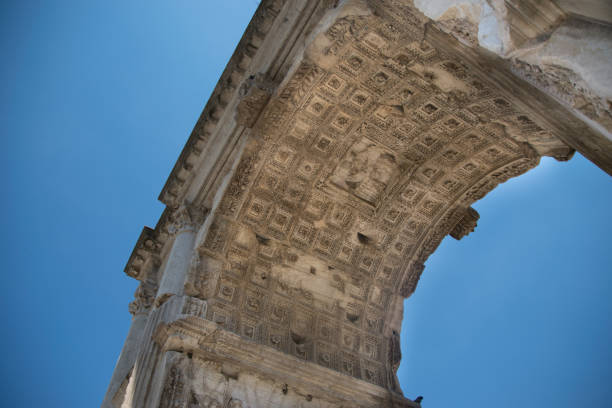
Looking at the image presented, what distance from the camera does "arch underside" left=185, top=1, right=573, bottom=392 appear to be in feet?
25.4

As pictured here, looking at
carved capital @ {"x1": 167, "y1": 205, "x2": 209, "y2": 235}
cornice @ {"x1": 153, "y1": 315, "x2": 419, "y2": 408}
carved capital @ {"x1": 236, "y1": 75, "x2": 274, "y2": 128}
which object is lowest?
cornice @ {"x1": 153, "y1": 315, "x2": 419, "y2": 408}

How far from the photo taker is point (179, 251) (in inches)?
352

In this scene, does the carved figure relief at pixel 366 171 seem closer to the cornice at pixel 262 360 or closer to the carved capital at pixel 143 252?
the cornice at pixel 262 360

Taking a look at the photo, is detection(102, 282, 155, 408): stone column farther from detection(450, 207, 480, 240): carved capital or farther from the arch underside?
detection(450, 207, 480, 240): carved capital

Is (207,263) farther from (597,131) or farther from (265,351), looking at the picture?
(597,131)

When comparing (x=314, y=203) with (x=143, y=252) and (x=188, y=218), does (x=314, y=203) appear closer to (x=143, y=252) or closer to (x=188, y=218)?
(x=188, y=218)

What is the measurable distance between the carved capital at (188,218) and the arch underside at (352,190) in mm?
816

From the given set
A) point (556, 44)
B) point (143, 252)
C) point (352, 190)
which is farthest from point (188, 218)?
point (556, 44)

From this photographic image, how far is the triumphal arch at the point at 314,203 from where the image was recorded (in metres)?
7.59

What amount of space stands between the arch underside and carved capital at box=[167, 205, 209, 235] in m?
0.82

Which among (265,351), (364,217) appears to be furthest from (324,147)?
(265,351)

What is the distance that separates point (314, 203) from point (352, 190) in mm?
687

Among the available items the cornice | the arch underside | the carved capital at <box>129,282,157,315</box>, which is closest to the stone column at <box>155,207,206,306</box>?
the arch underside

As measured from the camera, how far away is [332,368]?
28.9ft
